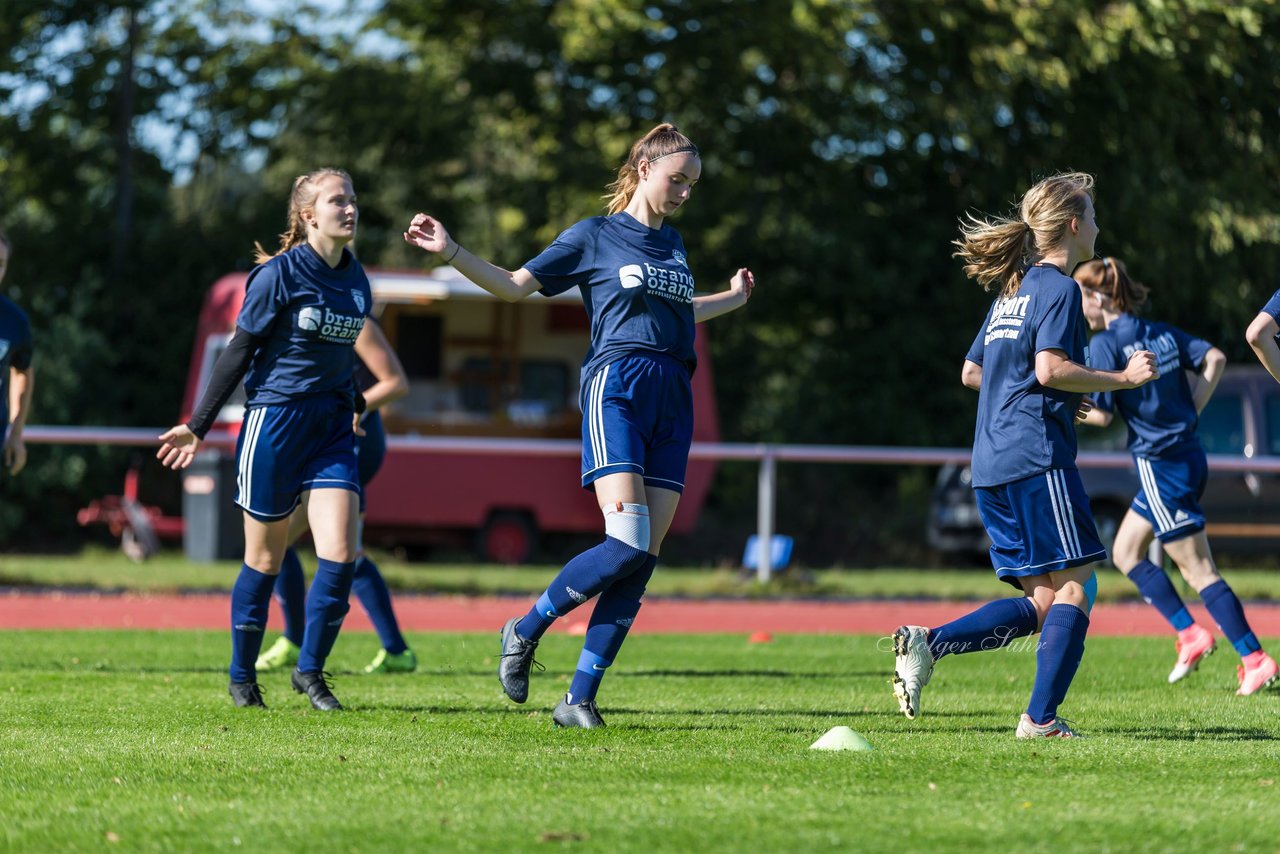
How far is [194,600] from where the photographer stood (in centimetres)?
1313

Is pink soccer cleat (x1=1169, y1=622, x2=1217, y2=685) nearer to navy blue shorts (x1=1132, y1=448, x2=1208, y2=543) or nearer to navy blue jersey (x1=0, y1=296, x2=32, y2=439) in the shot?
navy blue shorts (x1=1132, y1=448, x2=1208, y2=543)

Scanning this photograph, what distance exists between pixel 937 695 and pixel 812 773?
253 cm

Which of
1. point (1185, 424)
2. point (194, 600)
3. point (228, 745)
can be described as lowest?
point (194, 600)

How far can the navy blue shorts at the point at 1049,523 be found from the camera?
5738 mm

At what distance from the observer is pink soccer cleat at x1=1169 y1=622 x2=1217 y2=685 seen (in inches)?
320

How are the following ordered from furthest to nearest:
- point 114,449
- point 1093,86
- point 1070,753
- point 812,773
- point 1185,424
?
point 114,449, point 1093,86, point 1185,424, point 1070,753, point 812,773

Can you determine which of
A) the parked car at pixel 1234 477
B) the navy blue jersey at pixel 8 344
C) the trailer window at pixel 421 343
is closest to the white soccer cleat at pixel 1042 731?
the navy blue jersey at pixel 8 344

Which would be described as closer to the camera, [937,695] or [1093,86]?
[937,695]

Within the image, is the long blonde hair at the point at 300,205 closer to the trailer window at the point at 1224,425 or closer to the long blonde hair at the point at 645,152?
the long blonde hair at the point at 645,152

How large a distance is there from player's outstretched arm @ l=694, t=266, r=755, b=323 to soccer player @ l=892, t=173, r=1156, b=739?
95 cm

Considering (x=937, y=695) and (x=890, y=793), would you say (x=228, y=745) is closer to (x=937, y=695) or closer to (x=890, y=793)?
(x=890, y=793)

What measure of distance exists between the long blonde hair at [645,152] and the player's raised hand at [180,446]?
1782mm

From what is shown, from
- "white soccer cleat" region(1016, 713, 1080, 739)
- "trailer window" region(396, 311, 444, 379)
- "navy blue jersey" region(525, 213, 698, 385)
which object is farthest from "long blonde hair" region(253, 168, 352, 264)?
"trailer window" region(396, 311, 444, 379)

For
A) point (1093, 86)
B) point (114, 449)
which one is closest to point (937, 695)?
point (1093, 86)
